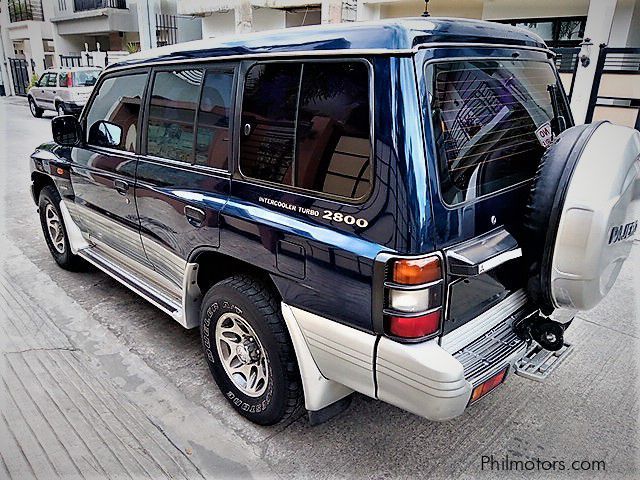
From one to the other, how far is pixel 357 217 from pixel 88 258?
3026 millimetres

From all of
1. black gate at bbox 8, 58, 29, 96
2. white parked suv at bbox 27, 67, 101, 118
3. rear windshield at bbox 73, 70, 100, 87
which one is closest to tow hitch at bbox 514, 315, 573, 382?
white parked suv at bbox 27, 67, 101, 118

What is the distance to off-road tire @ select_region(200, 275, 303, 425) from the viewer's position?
7.89ft

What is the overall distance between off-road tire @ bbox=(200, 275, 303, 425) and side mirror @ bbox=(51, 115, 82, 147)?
2.12 m

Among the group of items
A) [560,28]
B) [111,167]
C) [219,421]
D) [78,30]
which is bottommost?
[219,421]

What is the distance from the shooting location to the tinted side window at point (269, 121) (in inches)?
88.3

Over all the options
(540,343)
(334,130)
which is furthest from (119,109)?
(540,343)

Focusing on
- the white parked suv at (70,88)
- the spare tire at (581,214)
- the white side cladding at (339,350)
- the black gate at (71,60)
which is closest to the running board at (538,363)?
the spare tire at (581,214)

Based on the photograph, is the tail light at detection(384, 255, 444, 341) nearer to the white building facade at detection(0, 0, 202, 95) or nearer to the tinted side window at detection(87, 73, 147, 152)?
the tinted side window at detection(87, 73, 147, 152)

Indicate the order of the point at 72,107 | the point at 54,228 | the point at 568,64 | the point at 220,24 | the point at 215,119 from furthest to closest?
the point at 72,107
the point at 220,24
the point at 568,64
the point at 54,228
the point at 215,119

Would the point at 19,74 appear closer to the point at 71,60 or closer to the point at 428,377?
the point at 71,60

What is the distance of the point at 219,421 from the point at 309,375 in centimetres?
83

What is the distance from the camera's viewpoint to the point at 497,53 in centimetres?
228

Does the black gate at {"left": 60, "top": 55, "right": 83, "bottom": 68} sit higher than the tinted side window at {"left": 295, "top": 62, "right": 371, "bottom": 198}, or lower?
higher

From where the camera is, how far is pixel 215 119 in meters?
2.63
